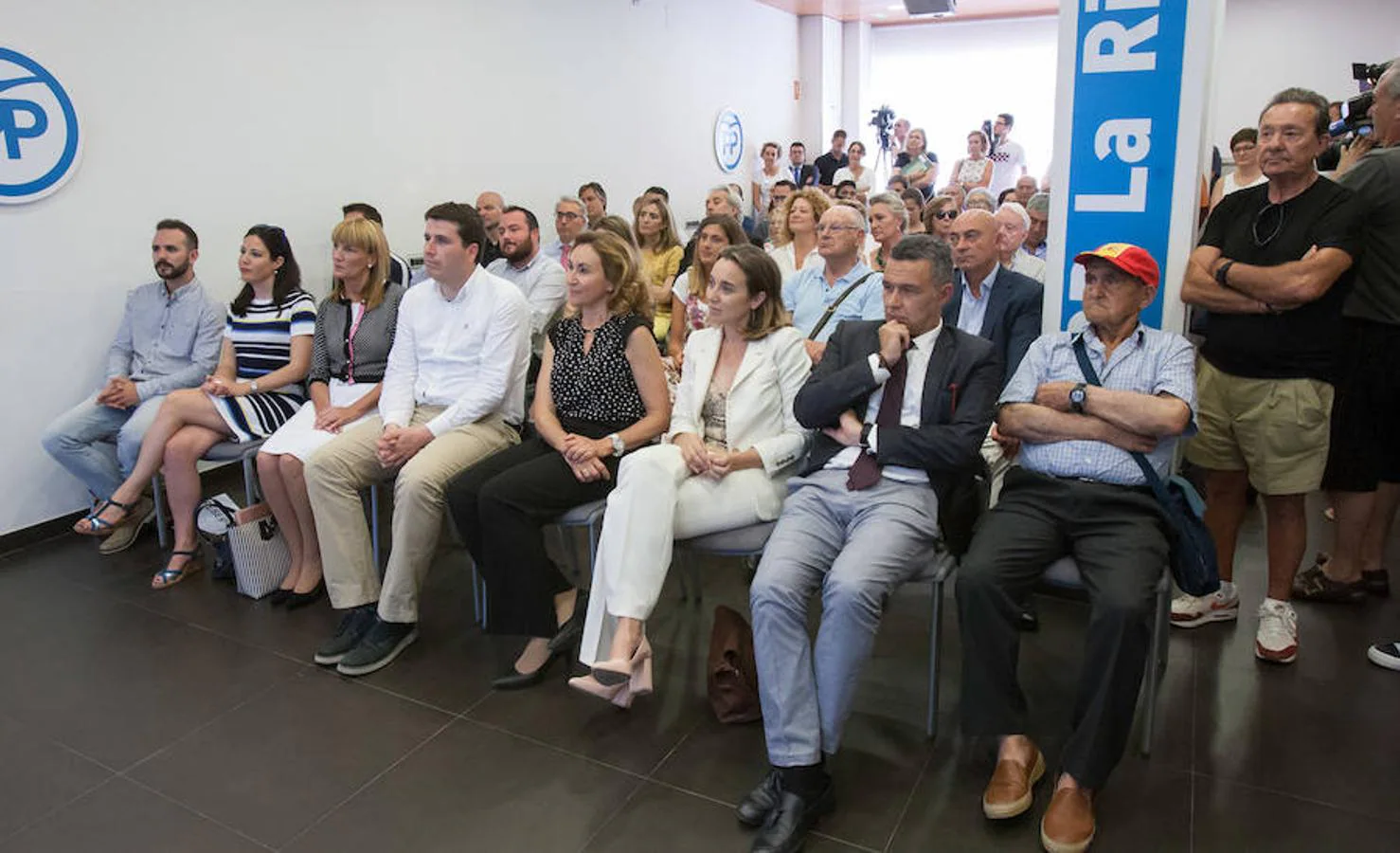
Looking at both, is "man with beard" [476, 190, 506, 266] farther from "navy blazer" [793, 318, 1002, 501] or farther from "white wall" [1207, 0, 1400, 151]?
"white wall" [1207, 0, 1400, 151]

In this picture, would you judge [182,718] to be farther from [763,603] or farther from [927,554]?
[927,554]

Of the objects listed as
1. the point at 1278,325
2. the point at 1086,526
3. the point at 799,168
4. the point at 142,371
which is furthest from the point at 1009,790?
the point at 799,168

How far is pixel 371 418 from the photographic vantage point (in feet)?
11.5

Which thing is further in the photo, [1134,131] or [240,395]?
[240,395]

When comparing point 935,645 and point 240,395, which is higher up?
point 240,395

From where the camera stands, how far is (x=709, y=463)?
8.89ft

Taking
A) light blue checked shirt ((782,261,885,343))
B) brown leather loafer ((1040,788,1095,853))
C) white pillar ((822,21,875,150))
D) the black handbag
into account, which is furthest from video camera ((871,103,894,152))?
brown leather loafer ((1040,788,1095,853))

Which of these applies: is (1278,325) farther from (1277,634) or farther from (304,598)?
(304,598)

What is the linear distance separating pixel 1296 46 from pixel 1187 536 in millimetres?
11752

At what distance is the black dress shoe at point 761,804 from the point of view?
7.18 feet

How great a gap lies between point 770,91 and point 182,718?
10.3 m

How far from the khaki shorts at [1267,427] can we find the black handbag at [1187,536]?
433 millimetres

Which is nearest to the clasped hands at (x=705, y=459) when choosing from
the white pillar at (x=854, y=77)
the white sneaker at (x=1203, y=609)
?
the white sneaker at (x=1203, y=609)

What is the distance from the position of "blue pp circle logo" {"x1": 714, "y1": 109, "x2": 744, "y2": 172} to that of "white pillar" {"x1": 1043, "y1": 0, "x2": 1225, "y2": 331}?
25.0 ft
